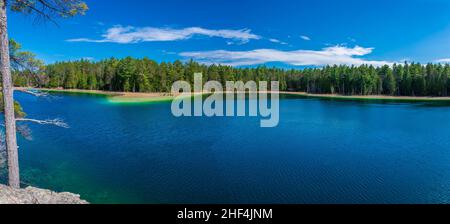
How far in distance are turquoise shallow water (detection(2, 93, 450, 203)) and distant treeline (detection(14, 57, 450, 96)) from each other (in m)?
66.6

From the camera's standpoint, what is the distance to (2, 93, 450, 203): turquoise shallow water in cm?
1455

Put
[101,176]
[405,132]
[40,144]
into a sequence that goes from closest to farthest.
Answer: [101,176]
[40,144]
[405,132]

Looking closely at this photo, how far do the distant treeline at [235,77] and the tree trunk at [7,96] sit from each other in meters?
87.3

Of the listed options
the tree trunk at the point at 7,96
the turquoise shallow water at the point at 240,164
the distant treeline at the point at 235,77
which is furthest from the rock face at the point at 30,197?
the distant treeline at the point at 235,77

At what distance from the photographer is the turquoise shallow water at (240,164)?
573 inches

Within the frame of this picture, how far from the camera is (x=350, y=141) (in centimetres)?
2709

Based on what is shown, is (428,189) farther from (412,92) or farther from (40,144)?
(412,92)

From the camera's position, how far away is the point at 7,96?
30.6 feet

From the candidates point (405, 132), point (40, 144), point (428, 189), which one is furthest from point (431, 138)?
point (40, 144)

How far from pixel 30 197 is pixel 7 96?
11.6ft

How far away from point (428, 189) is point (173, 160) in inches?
614

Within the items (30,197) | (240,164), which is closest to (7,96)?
(30,197)

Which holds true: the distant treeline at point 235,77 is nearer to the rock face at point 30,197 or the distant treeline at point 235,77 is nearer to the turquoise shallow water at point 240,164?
the turquoise shallow water at point 240,164

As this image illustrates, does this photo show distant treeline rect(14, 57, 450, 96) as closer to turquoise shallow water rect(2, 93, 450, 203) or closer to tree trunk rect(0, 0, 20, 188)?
turquoise shallow water rect(2, 93, 450, 203)
